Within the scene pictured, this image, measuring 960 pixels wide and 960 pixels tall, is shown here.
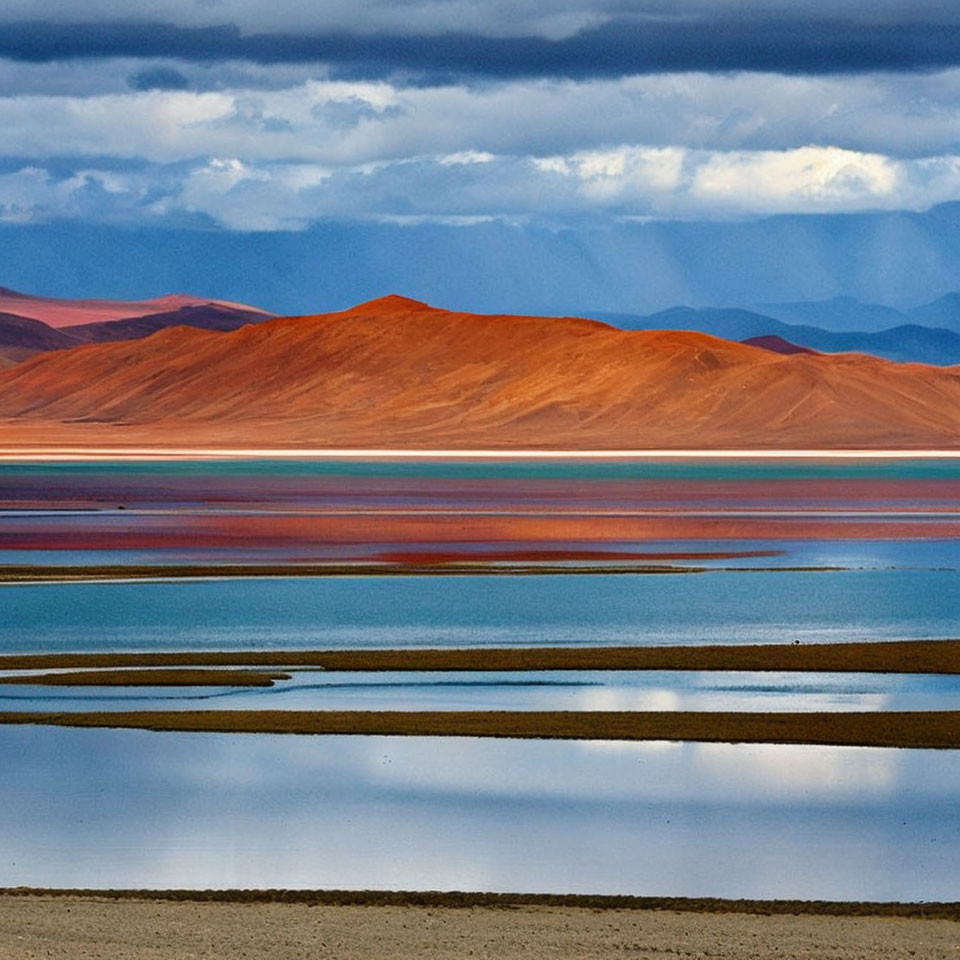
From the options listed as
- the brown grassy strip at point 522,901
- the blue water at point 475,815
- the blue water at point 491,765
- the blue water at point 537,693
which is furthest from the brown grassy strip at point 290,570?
the brown grassy strip at point 522,901

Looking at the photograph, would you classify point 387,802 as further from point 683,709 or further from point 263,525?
point 263,525

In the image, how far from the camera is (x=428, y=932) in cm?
1338

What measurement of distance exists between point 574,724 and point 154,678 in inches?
264

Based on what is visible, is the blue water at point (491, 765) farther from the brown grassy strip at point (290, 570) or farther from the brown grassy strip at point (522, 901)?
the brown grassy strip at point (290, 570)

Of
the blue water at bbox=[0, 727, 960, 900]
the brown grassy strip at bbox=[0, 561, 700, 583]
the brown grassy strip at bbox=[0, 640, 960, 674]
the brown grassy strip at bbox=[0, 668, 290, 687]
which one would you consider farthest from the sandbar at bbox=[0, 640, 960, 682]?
the brown grassy strip at bbox=[0, 561, 700, 583]

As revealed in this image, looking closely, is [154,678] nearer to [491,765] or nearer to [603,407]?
[491,765]

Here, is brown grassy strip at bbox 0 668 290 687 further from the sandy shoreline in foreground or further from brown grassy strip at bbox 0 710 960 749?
the sandy shoreline in foreground

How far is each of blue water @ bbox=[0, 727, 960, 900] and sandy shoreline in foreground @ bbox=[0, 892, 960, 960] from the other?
3.50 feet

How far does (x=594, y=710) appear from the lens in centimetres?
2462

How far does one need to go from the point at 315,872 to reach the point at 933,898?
447cm

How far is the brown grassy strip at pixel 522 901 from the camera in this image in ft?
46.8

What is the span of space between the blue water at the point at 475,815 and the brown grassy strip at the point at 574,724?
51 centimetres

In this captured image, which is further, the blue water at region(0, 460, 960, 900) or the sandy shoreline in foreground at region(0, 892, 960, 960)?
the blue water at region(0, 460, 960, 900)

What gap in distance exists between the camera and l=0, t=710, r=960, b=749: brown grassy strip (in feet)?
74.6
